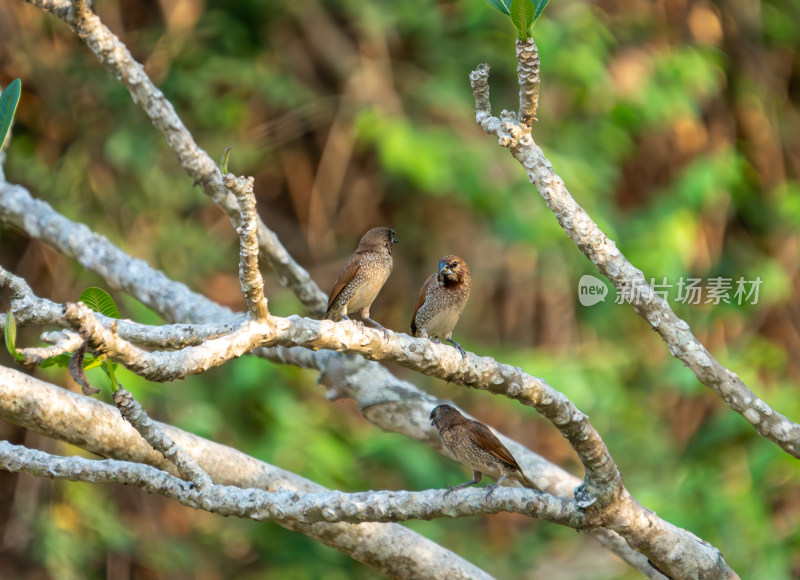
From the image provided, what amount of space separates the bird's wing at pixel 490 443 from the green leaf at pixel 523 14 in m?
1.41

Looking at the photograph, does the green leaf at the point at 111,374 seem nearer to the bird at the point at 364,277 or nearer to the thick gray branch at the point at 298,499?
the thick gray branch at the point at 298,499

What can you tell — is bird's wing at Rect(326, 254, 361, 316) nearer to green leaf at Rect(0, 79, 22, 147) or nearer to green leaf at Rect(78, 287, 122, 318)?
green leaf at Rect(78, 287, 122, 318)

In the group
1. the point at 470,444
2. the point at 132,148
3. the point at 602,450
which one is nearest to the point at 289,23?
the point at 132,148

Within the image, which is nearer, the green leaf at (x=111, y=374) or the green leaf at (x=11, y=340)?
the green leaf at (x=11, y=340)

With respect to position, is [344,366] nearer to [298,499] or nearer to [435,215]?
[298,499]

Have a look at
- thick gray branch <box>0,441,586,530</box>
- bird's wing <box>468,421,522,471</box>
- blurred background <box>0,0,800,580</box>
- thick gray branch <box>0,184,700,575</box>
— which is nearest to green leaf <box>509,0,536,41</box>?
thick gray branch <box>0,441,586,530</box>

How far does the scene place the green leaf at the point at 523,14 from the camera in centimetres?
263

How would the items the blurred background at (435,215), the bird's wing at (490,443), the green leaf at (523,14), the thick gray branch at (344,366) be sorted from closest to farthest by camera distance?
the green leaf at (523,14), the bird's wing at (490,443), the thick gray branch at (344,366), the blurred background at (435,215)

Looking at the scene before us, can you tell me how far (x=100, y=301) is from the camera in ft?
8.02

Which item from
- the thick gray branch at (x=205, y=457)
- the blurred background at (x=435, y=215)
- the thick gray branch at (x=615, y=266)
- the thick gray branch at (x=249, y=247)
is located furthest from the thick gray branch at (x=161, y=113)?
the blurred background at (x=435, y=215)

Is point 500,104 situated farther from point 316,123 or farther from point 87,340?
point 87,340

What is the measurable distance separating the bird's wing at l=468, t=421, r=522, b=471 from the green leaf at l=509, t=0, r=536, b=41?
1.41 meters

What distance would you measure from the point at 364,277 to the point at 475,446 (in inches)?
37.2

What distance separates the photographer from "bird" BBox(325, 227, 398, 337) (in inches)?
160
